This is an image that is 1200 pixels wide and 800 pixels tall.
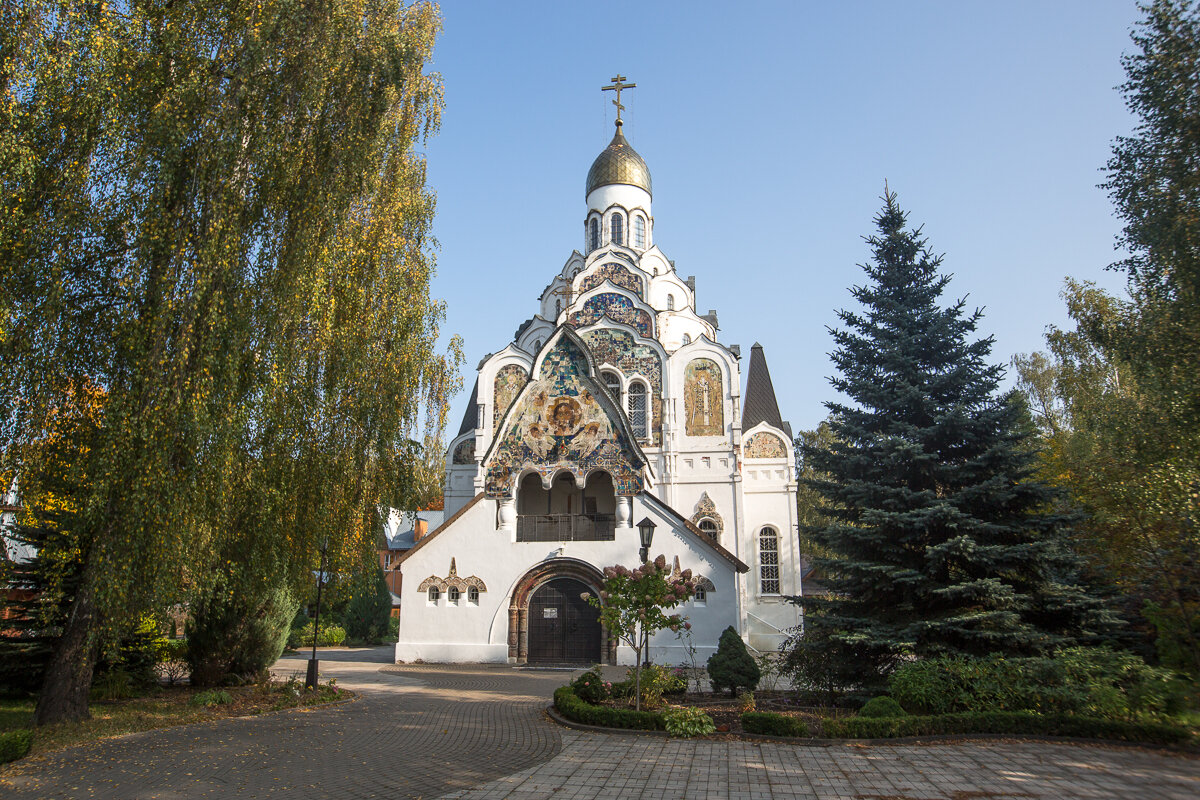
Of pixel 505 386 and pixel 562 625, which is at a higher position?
pixel 505 386

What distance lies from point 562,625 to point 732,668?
857 cm

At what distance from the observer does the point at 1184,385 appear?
12.3 metres

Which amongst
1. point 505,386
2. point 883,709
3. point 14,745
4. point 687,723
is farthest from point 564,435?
point 14,745

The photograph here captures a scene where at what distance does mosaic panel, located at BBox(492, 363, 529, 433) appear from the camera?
2564 cm

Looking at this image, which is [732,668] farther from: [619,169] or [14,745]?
[619,169]

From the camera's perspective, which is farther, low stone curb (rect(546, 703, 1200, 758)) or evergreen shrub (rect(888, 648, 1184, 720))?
evergreen shrub (rect(888, 648, 1184, 720))

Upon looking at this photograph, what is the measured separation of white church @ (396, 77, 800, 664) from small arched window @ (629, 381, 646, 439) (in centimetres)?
5

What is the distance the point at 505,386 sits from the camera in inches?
1016

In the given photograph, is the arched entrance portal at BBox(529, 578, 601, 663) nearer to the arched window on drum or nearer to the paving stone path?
the arched window on drum

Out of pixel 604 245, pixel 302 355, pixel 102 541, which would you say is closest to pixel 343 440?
pixel 302 355

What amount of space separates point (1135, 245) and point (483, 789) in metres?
14.7

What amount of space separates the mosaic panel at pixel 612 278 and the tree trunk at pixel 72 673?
20.3m

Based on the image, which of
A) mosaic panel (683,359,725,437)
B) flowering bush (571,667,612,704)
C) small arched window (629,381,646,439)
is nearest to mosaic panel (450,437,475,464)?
small arched window (629,381,646,439)

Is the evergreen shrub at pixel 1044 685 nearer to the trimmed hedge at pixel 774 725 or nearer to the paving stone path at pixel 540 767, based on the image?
the paving stone path at pixel 540 767
